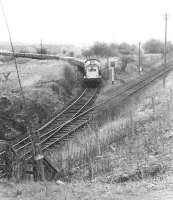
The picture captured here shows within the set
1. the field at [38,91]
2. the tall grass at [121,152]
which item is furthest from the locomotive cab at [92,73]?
the tall grass at [121,152]

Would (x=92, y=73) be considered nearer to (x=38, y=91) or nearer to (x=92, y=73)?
(x=92, y=73)

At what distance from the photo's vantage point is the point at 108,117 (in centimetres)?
2403

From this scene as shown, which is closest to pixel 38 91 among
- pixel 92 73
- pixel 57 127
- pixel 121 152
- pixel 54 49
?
pixel 57 127

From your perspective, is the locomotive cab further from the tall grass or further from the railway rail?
the tall grass

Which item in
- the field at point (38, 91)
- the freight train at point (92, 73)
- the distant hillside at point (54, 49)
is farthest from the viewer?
the distant hillside at point (54, 49)

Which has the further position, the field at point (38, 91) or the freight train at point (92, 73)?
the freight train at point (92, 73)

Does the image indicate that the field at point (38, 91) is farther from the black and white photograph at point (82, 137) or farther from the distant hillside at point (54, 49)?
the distant hillside at point (54, 49)

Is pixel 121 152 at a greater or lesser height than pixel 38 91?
lesser

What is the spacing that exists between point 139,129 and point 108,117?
4940mm

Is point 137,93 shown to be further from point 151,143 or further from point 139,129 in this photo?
point 151,143

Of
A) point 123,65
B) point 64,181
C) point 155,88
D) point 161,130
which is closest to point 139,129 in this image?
point 161,130

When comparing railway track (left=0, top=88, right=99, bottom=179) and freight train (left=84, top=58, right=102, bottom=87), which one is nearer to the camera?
railway track (left=0, top=88, right=99, bottom=179)

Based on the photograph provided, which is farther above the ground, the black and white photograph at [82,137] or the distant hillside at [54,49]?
the distant hillside at [54,49]

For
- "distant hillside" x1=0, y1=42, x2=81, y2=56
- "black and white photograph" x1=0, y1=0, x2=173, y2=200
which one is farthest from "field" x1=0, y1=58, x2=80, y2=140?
"distant hillside" x1=0, y1=42, x2=81, y2=56
